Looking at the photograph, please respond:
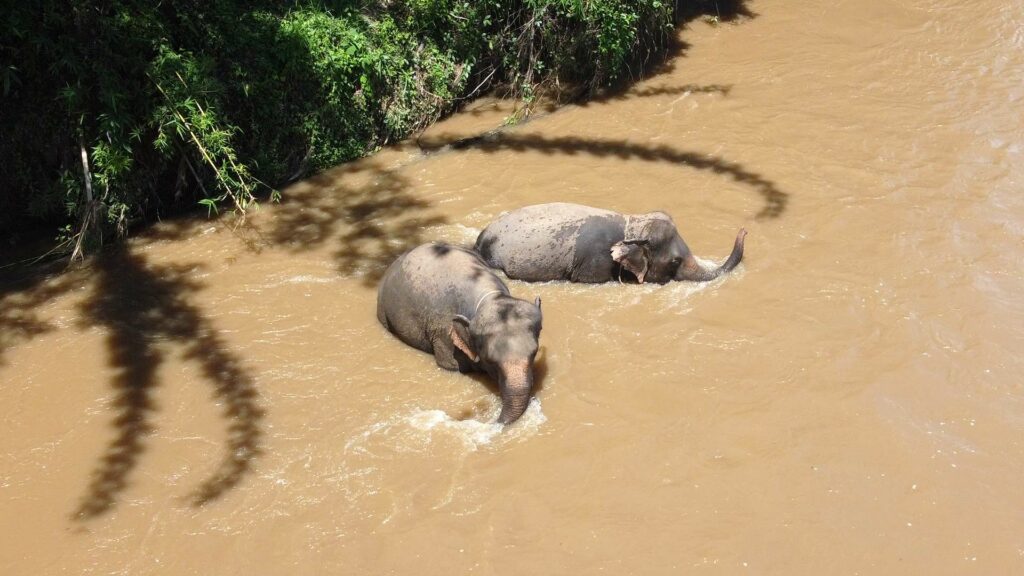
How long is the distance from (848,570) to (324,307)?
15.6 feet

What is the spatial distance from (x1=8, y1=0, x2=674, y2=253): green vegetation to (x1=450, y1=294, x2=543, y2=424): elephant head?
11.7ft

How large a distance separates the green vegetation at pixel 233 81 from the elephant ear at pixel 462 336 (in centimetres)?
343

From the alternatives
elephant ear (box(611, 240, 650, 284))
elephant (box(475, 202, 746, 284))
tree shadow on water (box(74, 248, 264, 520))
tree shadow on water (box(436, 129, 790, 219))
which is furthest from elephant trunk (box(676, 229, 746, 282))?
tree shadow on water (box(74, 248, 264, 520))

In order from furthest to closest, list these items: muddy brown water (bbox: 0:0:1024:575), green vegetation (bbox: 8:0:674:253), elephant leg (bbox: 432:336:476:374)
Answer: green vegetation (bbox: 8:0:674:253) → elephant leg (bbox: 432:336:476:374) → muddy brown water (bbox: 0:0:1024:575)

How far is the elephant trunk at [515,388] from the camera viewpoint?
6297mm

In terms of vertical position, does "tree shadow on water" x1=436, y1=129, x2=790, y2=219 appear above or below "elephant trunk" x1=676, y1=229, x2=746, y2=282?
above

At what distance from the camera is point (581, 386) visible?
6816 mm

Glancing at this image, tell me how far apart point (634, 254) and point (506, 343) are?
202 cm

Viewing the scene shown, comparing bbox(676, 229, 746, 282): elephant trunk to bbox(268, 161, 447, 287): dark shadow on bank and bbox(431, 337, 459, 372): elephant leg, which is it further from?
bbox(268, 161, 447, 287): dark shadow on bank

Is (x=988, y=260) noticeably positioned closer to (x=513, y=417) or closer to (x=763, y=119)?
(x=763, y=119)

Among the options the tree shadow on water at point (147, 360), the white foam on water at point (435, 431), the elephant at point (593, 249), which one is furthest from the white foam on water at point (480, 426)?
the elephant at point (593, 249)

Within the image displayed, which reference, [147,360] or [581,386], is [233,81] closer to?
[147,360]

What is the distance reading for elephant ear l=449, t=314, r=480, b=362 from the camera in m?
6.71

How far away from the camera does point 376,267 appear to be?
8508 millimetres
